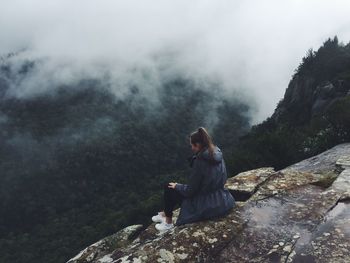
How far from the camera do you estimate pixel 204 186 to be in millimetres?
8984

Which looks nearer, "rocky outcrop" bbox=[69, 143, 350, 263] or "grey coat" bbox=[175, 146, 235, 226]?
"rocky outcrop" bbox=[69, 143, 350, 263]

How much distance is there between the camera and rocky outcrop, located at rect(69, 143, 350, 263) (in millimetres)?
8086

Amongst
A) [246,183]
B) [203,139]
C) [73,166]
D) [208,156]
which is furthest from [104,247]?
[73,166]

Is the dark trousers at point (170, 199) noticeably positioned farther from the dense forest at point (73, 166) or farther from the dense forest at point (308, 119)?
the dense forest at point (73, 166)

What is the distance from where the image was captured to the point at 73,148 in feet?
526

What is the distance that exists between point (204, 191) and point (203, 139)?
1085 mm

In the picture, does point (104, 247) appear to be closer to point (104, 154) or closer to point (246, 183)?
point (246, 183)

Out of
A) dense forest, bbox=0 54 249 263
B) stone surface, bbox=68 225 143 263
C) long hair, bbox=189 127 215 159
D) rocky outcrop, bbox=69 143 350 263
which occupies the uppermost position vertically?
dense forest, bbox=0 54 249 263

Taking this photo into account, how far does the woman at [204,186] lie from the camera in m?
8.86

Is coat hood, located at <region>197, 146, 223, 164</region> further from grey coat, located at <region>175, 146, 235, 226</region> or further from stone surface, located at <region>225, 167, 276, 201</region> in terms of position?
stone surface, located at <region>225, 167, 276, 201</region>

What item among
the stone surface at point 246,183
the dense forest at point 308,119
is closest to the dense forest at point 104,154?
the dense forest at point 308,119

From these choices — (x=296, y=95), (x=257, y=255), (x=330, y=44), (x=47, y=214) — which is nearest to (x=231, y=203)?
(x=257, y=255)

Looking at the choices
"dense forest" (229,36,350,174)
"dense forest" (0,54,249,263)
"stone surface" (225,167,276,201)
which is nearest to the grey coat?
"stone surface" (225,167,276,201)

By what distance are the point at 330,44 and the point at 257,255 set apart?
76.2 meters
